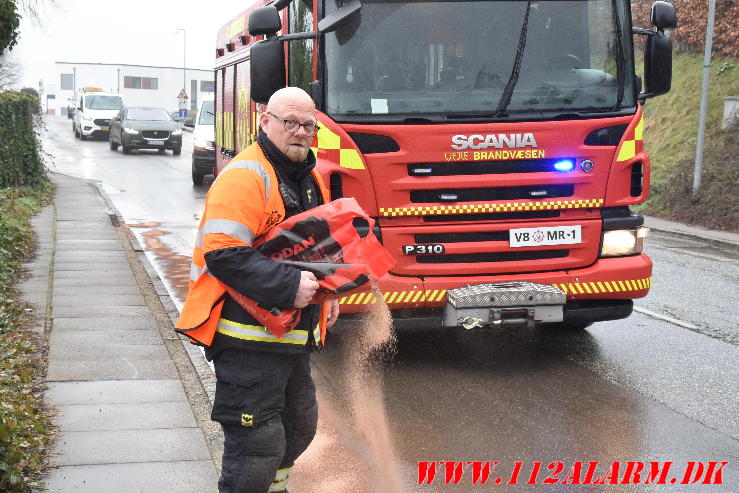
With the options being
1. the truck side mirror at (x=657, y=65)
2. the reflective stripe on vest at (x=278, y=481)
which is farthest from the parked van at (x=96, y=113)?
the reflective stripe on vest at (x=278, y=481)

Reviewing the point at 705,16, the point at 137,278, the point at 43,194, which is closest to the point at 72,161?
the point at 43,194

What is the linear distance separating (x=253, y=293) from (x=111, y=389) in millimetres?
3107

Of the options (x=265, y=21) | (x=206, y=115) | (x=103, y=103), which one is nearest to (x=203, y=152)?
(x=206, y=115)

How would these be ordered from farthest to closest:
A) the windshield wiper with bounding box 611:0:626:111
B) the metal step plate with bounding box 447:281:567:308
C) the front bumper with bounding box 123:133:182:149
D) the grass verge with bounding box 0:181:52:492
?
the front bumper with bounding box 123:133:182:149
the windshield wiper with bounding box 611:0:626:111
the metal step plate with bounding box 447:281:567:308
the grass verge with bounding box 0:181:52:492

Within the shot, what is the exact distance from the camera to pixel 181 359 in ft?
23.9

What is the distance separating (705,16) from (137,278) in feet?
57.7

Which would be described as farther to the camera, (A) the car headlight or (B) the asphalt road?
(A) the car headlight

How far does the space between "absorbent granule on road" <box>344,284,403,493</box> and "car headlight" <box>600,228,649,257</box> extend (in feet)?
5.77

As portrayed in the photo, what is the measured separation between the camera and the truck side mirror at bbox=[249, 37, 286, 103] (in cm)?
721

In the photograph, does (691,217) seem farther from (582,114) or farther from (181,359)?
(181,359)

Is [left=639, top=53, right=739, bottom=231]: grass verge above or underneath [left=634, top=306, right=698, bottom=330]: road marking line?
above

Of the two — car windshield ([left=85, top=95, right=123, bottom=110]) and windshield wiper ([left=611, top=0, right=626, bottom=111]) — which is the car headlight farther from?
car windshield ([left=85, top=95, right=123, bottom=110])

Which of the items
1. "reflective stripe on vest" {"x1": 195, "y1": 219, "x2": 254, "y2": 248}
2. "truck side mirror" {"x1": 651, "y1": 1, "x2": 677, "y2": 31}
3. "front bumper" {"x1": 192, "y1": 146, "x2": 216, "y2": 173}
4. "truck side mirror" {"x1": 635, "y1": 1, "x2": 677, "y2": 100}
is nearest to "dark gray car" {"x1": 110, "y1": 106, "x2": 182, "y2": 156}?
"front bumper" {"x1": 192, "y1": 146, "x2": 216, "y2": 173}

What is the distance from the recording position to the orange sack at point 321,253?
3.76 meters
